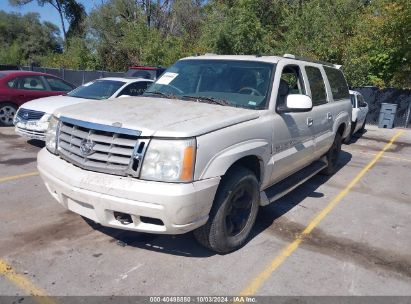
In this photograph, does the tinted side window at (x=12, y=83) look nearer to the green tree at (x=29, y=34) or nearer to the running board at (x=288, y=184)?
the running board at (x=288, y=184)

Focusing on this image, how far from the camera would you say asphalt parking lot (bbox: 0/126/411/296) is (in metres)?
3.36

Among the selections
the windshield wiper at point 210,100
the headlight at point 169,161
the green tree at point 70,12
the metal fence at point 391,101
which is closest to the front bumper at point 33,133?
the windshield wiper at point 210,100

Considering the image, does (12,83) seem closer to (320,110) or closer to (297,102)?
(320,110)

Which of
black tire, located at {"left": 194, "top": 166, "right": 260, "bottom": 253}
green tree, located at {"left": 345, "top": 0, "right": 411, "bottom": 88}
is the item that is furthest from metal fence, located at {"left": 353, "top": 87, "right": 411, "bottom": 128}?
black tire, located at {"left": 194, "top": 166, "right": 260, "bottom": 253}

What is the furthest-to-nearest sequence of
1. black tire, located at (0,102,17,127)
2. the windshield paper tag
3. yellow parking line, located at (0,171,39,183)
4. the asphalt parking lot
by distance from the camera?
1. black tire, located at (0,102,17,127)
2. yellow parking line, located at (0,171,39,183)
3. the windshield paper tag
4. the asphalt parking lot

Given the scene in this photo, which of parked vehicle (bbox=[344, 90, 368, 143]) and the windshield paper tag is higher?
the windshield paper tag

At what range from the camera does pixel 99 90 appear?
9.19 metres

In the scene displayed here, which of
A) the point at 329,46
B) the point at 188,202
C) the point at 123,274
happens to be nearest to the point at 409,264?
the point at 188,202

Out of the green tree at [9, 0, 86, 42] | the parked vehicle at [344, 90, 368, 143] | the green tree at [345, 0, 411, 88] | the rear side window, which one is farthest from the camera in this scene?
the green tree at [9, 0, 86, 42]

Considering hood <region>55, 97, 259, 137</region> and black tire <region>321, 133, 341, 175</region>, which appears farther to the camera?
black tire <region>321, 133, 341, 175</region>

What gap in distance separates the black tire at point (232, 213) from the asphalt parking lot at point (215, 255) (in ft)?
0.54

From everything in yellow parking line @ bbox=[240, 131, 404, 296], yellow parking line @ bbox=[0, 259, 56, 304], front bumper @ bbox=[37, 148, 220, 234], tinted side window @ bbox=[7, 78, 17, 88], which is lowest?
yellow parking line @ bbox=[0, 259, 56, 304]

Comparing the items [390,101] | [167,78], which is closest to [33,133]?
[167,78]

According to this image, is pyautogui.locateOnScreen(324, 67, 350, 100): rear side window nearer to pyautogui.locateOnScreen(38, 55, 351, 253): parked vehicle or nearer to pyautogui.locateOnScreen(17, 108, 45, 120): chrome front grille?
pyautogui.locateOnScreen(38, 55, 351, 253): parked vehicle
